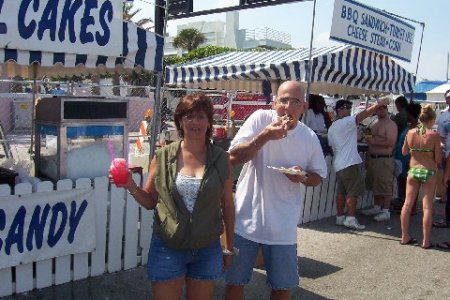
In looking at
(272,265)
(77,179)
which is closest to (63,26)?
(77,179)

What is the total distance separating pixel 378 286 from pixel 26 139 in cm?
1264

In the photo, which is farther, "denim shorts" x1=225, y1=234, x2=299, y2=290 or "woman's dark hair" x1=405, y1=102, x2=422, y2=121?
"woman's dark hair" x1=405, y1=102, x2=422, y2=121

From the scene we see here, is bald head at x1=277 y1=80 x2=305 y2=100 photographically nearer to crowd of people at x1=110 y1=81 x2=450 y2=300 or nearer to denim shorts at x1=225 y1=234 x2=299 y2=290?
crowd of people at x1=110 y1=81 x2=450 y2=300

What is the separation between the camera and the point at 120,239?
454cm

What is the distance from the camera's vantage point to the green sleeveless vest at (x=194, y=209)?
265 cm

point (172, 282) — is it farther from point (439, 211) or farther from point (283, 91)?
point (439, 211)

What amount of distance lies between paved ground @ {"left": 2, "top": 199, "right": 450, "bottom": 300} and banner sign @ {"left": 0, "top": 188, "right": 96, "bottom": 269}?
0.36m

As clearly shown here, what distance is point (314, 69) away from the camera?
23.4ft

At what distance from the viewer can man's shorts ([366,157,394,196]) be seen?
712cm

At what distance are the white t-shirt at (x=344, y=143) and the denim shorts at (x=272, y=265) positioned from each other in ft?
12.5

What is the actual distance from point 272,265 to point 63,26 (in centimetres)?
253

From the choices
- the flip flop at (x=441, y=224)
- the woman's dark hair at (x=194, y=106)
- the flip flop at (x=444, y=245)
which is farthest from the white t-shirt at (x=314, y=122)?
the woman's dark hair at (x=194, y=106)

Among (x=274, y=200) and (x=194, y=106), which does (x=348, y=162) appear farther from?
(x=194, y=106)

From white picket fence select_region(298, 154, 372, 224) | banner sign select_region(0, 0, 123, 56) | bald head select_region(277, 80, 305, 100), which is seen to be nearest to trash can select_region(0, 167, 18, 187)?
banner sign select_region(0, 0, 123, 56)
